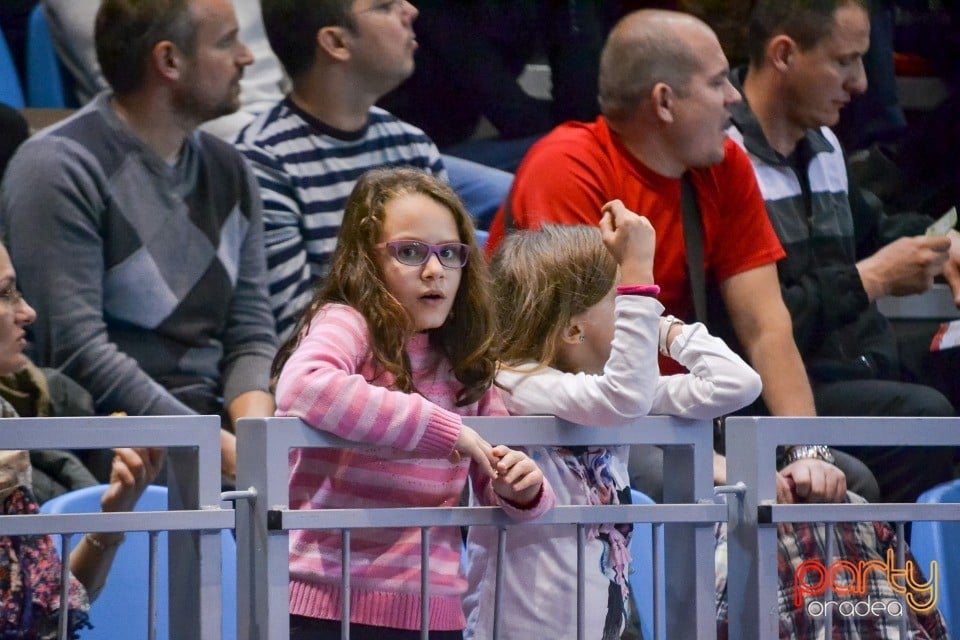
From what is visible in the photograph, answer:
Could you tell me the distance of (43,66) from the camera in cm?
391

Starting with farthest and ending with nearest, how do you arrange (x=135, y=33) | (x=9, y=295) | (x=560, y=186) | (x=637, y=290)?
1. (x=135, y=33)
2. (x=560, y=186)
3. (x=9, y=295)
4. (x=637, y=290)

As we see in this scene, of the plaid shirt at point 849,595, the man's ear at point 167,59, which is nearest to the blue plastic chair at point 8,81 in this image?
the man's ear at point 167,59

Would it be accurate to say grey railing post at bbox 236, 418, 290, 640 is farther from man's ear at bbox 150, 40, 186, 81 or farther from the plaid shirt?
man's ear at bbox 150, 40, 186, 81

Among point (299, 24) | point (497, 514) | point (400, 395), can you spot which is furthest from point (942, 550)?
point (299, 24)

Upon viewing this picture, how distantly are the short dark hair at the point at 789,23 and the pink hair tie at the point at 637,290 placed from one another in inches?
75.9

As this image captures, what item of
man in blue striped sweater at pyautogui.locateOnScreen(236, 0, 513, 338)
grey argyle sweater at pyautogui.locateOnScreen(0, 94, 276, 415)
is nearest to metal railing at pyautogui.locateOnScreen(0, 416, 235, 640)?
grey argyle sweater at pyautogui.locateOnScreen(0, 94, 276, 415)

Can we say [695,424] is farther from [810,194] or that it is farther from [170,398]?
[810,194]

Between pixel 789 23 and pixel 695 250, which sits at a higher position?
pixel 789 23

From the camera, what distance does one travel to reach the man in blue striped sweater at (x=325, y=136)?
3.68 m

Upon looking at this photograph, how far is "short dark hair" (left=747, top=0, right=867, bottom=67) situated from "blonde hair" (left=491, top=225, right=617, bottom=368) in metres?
1.69

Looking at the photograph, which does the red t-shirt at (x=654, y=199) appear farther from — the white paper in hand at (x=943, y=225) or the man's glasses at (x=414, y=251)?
the man's glasses at (x=414, y=251)

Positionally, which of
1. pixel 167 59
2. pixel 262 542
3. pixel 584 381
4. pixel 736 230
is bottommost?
pixel 262 542

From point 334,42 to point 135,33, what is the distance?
0.50 meters

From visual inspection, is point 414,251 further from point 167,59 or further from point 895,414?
point 895,414
